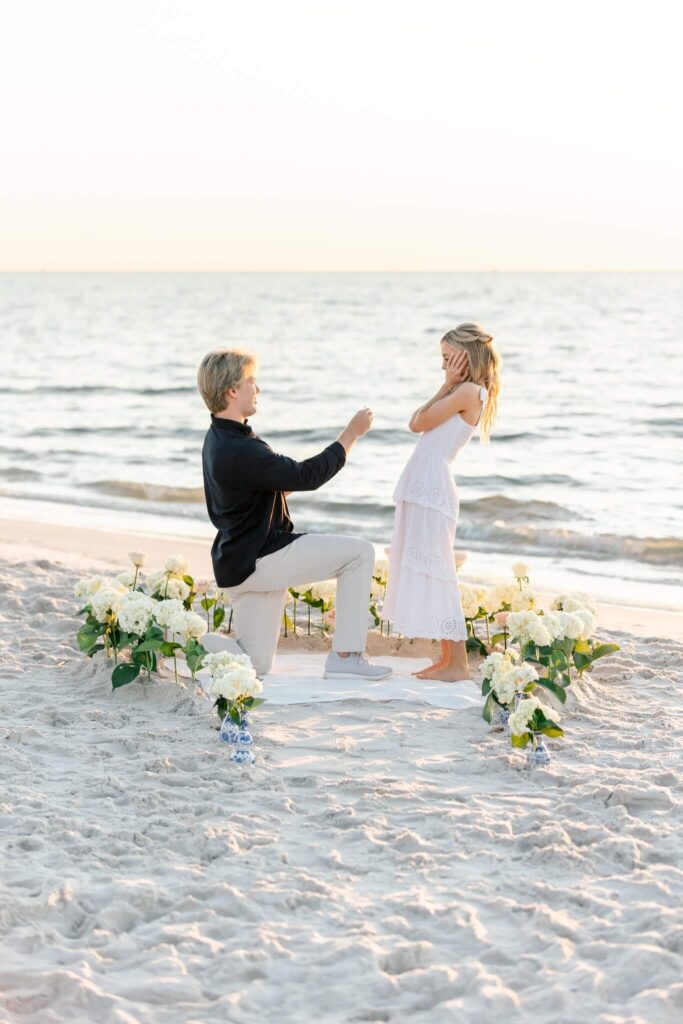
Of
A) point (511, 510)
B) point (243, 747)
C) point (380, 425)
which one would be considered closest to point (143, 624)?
point (243, 747)

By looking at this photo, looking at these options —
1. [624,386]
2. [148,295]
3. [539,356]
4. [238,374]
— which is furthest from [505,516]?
[148,295]

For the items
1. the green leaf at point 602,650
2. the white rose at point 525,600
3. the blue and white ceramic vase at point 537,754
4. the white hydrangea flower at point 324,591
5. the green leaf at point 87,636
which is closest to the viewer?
the blue and white ceramic vase at point 537,754

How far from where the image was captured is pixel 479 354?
5871 millimetres

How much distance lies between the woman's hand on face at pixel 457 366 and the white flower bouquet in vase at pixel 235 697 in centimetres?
188

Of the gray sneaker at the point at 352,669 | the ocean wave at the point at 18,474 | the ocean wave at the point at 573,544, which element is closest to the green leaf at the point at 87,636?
the gray sneaker at the point at 352,669

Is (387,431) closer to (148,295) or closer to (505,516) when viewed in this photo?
(505,516)

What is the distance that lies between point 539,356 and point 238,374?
108ft

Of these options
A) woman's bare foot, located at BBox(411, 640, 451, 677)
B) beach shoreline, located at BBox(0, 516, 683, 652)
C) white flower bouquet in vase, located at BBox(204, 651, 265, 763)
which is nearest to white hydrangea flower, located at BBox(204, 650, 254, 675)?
white flower bouquet in vase, located at BBox(204, 651, 265, 763)

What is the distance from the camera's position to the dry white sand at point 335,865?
317 centimetres

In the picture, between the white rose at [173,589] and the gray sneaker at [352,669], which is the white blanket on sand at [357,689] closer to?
the gray sneaker at [352,669]

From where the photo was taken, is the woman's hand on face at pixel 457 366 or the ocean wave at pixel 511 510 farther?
the ocean wave at pixel 511 510

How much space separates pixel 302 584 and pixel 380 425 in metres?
16.6

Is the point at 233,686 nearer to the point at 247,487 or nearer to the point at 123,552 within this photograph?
the point at 247,487

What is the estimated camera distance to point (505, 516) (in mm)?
13109
